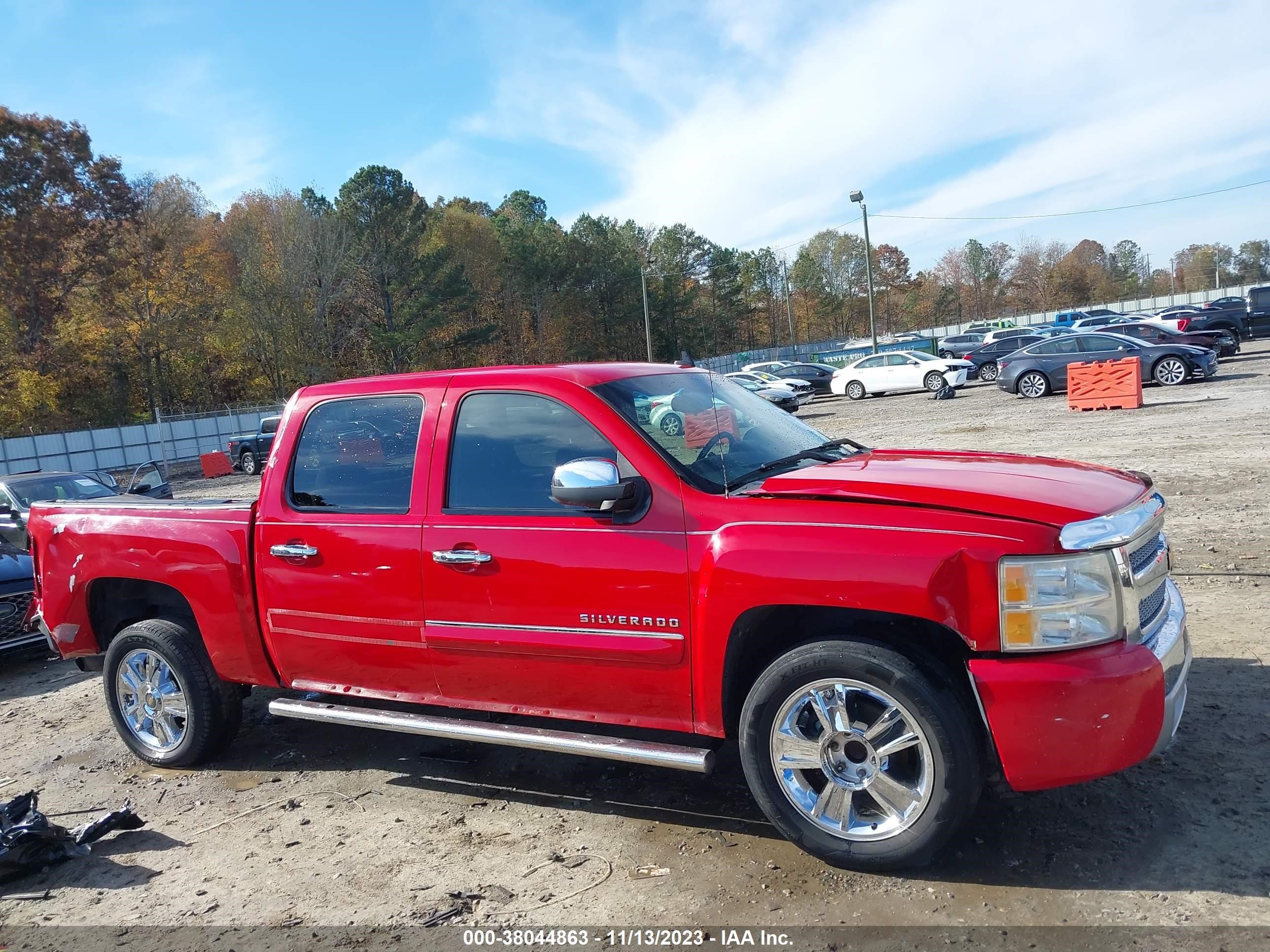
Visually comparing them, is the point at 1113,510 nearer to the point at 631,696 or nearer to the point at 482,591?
the point at 631,696

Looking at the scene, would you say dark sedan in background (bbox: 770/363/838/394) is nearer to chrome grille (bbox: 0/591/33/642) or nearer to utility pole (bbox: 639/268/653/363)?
utility pole (bbox: 639/268/653/363)

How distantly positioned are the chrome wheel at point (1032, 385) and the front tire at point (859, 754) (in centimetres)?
2242

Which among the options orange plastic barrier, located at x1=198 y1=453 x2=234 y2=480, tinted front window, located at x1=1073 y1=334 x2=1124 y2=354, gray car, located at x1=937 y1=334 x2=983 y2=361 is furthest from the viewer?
gray car, located at x1=937 y1=334 x2=983 y2=361

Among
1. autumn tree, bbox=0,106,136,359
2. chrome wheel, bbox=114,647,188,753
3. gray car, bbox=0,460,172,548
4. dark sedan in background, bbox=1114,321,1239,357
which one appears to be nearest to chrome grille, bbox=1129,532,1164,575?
chrome wheel, bbox=114,647,188,753

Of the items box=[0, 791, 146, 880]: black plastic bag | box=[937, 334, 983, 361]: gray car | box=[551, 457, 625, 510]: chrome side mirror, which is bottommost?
box=[0, 791, 146, 880]: black plastic bag

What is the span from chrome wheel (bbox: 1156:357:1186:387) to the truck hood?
832 inches

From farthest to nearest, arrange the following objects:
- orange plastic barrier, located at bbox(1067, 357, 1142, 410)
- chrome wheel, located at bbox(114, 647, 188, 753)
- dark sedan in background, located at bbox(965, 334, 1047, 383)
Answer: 1. dark sedan in background, located at bbox(965, 334, 1047, 383)
2. orange plastic barrier, located at bbox(1067, 357, 1142, 410)
3. chrome wheel, located at bbox(114, 647, 188, 753)

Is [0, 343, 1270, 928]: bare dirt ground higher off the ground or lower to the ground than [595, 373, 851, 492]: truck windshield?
lower

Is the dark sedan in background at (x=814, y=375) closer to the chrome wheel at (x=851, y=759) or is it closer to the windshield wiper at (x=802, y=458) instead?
the windshield wiper at (x=802, y=458)

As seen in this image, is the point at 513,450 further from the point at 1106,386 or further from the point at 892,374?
the point at 892,374

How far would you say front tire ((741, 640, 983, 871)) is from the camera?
3.13 m

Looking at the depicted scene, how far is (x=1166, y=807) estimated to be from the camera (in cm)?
359

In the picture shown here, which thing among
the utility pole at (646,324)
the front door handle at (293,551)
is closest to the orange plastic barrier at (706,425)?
the utility pole at (646,324)

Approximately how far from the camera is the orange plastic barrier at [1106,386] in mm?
18578
